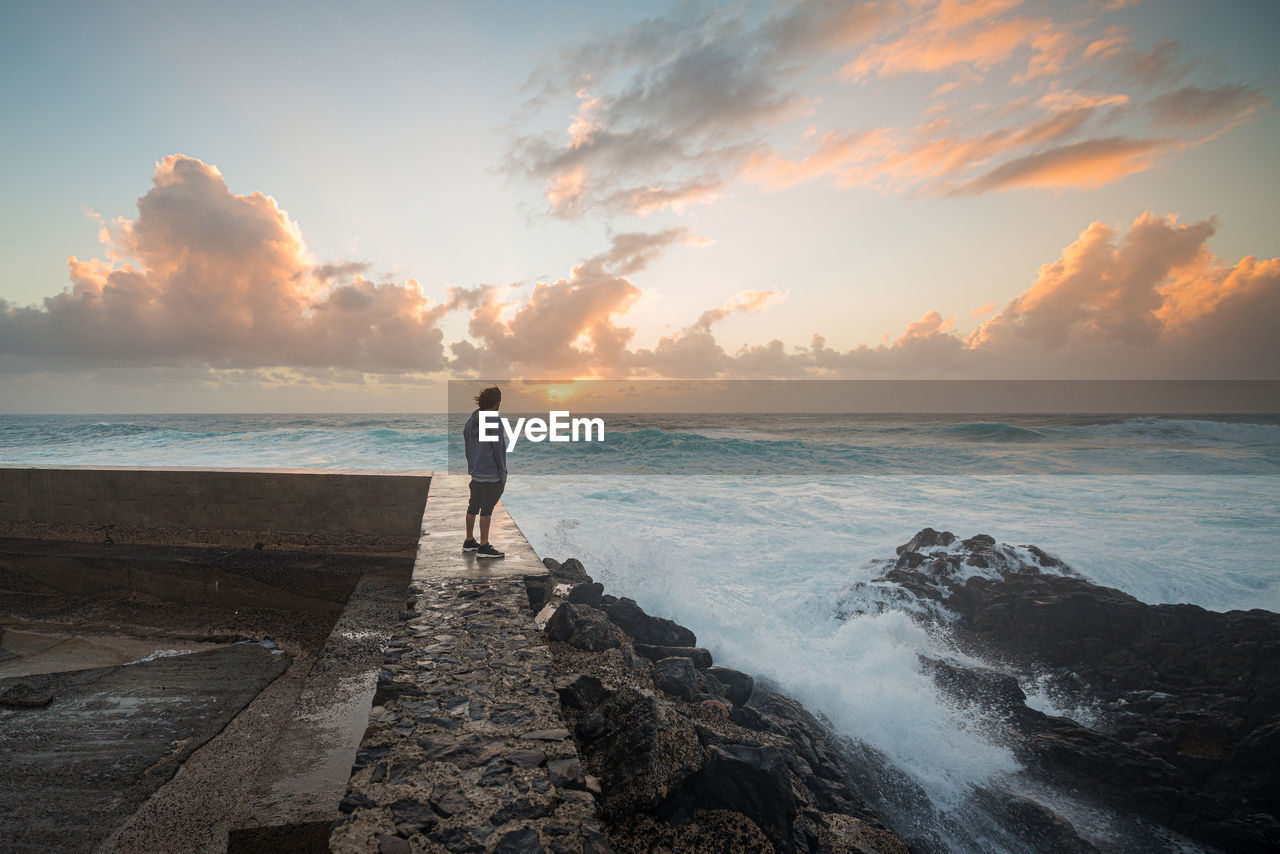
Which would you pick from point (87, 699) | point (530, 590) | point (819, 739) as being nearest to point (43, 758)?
point (87, 699)

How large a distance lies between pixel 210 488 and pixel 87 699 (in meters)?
3.25

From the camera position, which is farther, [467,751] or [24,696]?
[24,696]

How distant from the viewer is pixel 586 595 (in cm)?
504

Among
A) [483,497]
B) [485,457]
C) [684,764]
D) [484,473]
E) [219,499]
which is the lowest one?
[684,764]

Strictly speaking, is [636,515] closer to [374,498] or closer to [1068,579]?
[374,498]

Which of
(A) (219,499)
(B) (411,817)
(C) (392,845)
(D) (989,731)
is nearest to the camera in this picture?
(C) (392,845)

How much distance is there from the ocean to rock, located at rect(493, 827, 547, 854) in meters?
3.67

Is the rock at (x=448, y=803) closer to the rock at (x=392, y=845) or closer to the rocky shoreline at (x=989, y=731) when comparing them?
the rock at (x=392, y=845)

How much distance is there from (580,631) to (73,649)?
4.73 metres

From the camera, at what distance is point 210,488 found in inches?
258

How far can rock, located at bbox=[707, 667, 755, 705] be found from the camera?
433cm

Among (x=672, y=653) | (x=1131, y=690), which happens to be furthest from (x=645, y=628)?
(x=1131, y=690)

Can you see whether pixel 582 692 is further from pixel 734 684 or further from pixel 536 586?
pixel 734 684

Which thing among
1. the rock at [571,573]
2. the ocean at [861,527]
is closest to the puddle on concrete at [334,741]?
the rock at [571,573]
